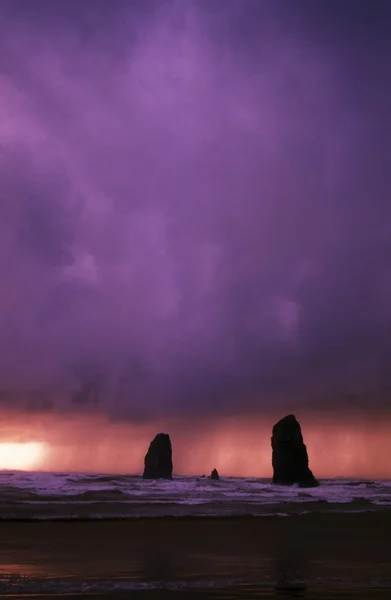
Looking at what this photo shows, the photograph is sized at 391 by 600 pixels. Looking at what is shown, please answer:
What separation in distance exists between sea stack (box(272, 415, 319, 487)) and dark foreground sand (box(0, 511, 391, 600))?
70.9 meters

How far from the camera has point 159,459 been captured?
452 feet

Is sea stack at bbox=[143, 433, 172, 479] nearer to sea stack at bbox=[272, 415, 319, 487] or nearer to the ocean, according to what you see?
sea stack at bbox=[272, 415, 319, 487]

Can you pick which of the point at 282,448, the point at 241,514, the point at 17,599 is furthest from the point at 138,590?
the point at 282,448

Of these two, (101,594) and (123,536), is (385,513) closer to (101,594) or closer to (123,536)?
(123,536)

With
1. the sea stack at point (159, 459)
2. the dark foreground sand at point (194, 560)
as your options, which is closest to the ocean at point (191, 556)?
the dark foreground sand at point (194, 560)

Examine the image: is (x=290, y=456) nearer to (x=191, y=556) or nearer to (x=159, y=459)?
(x=159, y=459)

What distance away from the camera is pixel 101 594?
11.9 meters

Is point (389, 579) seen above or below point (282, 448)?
below

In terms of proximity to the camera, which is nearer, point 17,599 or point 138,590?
point 17,599

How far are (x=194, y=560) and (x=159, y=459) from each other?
408 feet

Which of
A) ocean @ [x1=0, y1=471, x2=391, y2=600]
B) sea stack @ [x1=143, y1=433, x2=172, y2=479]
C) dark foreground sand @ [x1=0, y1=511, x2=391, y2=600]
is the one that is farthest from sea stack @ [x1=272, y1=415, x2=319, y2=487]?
dark foreground sand @ [x1=0, y1=511, x2=391, y2=600]

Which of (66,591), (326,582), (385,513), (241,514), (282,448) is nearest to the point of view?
(66,591)

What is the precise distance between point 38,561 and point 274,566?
6589mm

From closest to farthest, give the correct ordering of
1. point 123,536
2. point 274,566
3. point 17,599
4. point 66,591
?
point 17,599
point 66,591
point 274,566
point 123,536
